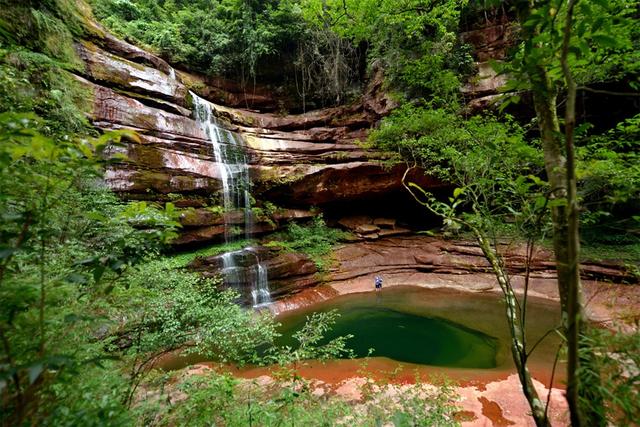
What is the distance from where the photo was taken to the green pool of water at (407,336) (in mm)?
5719

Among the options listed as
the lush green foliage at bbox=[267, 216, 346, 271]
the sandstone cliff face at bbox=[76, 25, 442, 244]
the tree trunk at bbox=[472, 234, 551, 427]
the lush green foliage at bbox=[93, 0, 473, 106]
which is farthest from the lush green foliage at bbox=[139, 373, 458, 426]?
the lush green foliage at bbox=[93, 0, 473, 106]

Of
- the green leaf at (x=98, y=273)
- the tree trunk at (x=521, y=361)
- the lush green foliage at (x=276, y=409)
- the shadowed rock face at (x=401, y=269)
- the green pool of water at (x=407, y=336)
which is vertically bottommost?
the green pool of water at (x=407, y=336)

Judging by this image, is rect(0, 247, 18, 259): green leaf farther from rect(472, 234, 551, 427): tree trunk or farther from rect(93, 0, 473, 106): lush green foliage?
rect(93, 0, 473, 106): lush green foliage

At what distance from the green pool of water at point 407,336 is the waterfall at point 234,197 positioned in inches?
74.8

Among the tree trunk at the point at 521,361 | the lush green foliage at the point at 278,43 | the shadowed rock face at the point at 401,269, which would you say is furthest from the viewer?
the lush green foliage at the point at 278,43

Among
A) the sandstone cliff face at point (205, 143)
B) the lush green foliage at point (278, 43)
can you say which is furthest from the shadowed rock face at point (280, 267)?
the lush green foliage at point (278, 43)

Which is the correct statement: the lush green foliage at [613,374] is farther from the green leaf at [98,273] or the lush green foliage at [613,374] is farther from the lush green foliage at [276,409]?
the green leaf at [98,273]

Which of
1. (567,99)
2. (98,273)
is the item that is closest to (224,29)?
(98,273)

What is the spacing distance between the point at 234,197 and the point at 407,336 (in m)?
7.88

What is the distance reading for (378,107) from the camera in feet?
45.9

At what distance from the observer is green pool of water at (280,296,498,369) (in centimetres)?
572

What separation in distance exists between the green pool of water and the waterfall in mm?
1900

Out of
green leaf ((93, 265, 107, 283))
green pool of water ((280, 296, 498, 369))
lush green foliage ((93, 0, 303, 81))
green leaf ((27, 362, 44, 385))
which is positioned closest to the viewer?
green leaf ((27, 362, 44, 385))

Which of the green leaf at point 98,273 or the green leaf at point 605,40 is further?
the green leaf at point 98,273
